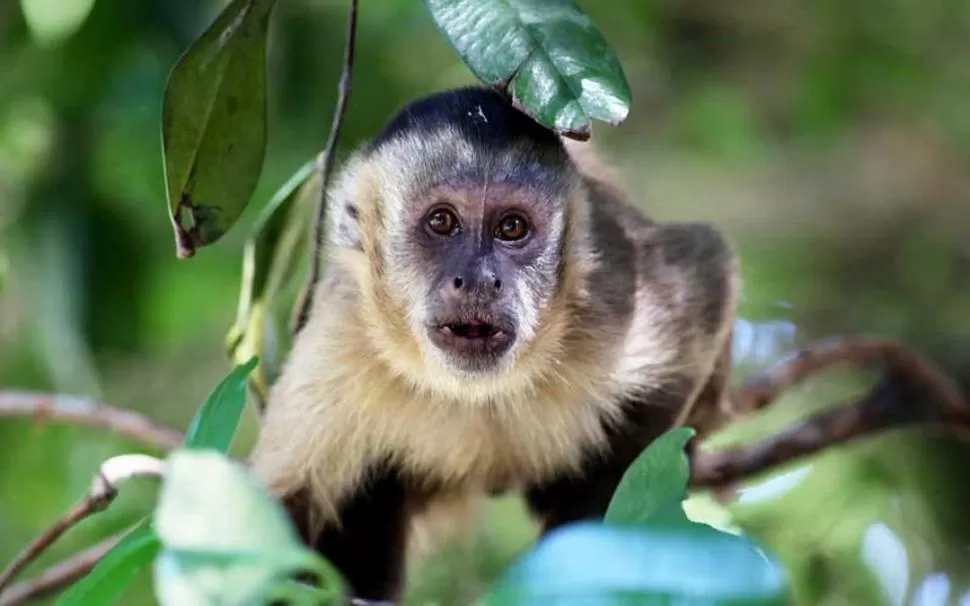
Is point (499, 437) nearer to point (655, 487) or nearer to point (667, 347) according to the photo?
point (667, 347)

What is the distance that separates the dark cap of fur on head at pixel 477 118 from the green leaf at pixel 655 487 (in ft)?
5.42

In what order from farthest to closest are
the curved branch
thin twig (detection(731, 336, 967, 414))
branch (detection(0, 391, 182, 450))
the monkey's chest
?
thin twig (detection(731, 336, 967, 414)) < the curved branch < branch (detection(0, 391, 182, 450)) < the monkey's chest

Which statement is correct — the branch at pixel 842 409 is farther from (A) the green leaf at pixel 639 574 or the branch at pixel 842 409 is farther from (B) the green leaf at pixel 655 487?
(A) the green leaf at pixel 639 574

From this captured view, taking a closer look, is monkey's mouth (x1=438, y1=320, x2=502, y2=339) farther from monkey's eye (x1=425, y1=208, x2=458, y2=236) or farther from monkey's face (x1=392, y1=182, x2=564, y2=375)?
monkey's eye (x1=425, y1=208, x2=458, y2=236)

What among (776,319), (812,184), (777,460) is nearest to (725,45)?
(812,184)

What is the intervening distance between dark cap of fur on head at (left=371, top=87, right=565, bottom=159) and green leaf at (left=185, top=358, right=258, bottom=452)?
1.49 meters

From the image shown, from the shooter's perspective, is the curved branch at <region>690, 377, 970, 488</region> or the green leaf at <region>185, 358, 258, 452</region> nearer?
the green leaf at <region>185, 358, 258, 452</region>

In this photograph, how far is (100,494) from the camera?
2371mm

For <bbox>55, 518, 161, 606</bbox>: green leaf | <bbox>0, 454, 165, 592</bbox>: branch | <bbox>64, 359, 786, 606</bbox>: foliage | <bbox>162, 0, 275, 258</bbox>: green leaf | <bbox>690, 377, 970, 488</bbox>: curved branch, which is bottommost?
<bbox>690, 377, 970, 488</bbox>: curved branch

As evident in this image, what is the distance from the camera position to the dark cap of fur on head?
3.10 metres

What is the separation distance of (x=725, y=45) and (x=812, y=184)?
1.00 metres

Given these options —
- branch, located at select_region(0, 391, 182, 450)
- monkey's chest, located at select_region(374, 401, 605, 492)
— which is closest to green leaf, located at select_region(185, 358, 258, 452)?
monkey's chest, located at select_region(374, 401, 605, 492)

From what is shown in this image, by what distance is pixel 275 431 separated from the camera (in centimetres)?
328

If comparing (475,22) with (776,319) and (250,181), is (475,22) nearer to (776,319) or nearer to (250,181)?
(250,181)
